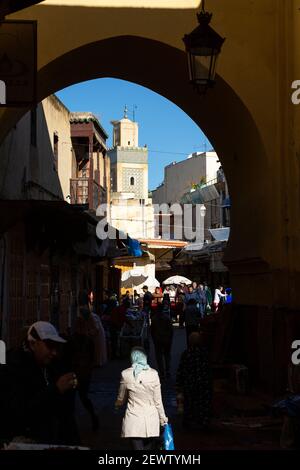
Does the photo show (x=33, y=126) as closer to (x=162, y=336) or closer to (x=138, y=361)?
(x=162, y=336)

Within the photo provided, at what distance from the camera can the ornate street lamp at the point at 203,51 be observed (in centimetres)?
820

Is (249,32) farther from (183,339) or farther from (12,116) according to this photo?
(183,339)

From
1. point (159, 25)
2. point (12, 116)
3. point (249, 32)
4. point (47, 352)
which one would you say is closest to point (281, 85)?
point (249, 32)

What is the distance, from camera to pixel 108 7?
10.3 metres

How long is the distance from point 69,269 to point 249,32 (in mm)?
10725

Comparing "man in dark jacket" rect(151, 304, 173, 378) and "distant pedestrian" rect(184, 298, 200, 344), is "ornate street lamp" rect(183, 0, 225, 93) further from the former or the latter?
"distant pedestrian" rect(184, 298, 200, 344)

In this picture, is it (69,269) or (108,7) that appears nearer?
(108,7)

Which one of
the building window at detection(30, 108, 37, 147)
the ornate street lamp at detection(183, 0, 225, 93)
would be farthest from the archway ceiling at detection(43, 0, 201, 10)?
the building window at detection(30, 108, 37, 147)

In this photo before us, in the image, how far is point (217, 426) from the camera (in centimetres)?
959

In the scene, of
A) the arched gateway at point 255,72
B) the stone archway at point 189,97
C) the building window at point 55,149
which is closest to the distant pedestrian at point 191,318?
the building window at point 55,149

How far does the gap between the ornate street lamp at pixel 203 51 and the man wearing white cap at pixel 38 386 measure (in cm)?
460

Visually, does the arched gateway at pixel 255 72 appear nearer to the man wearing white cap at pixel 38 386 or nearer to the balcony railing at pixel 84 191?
the man wearing white cap at pixel 38 386

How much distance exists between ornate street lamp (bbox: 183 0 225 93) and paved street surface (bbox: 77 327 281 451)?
12.9 ft

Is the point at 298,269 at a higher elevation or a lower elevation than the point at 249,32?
lower
